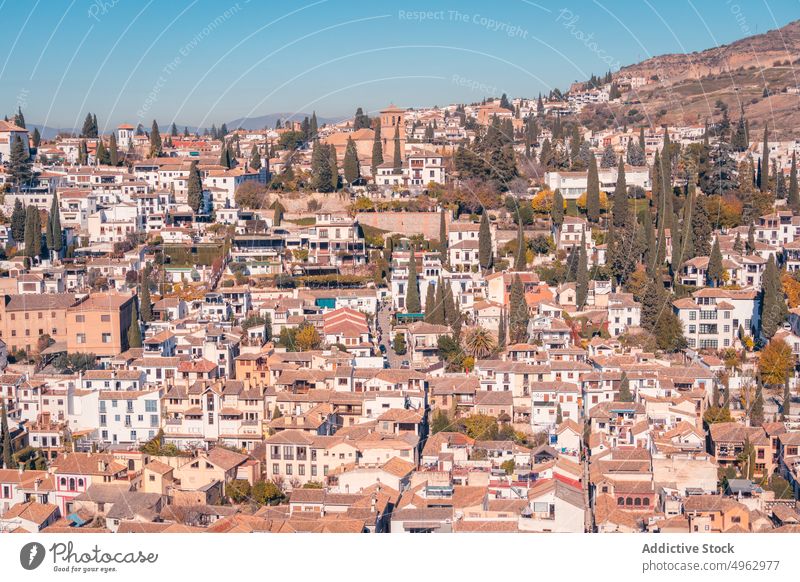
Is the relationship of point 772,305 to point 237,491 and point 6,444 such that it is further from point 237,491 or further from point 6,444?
point 6,444

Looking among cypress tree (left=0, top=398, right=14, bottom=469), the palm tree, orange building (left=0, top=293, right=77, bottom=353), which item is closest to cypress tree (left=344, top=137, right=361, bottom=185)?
orange building (left=0, top=293, right=77, bottom=353)

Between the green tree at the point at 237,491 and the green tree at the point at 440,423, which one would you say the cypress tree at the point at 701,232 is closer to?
the green tree at the point at 440,423

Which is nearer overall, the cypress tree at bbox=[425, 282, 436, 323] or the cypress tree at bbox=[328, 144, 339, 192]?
the cypress tree at bbox=[425, 282, 436, 323]

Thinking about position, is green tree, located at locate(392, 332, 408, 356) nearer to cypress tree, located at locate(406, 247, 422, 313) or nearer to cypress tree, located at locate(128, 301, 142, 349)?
cypress tree, located at locate(406, 247, 422, 313)

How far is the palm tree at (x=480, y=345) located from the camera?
15648mm

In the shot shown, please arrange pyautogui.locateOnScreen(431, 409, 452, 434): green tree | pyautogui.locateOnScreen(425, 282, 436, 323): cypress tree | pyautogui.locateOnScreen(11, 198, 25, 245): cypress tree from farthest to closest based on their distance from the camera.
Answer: pyautogui.locateOnScreen(11, 198, 25, 245): cypress tree, pyautogui.locateOnScreen(425, 282, 436, 323): cypress tree, pyautogui.locateOnScreen(431, 409, 452, 434): green tree

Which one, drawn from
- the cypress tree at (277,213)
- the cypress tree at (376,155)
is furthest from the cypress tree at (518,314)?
the cypress tree at (376,155)

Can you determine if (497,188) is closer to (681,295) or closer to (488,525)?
(681,295)

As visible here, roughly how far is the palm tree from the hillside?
18.5 metres

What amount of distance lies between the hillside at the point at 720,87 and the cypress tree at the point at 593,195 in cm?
1338

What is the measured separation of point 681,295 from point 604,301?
1.11 metres

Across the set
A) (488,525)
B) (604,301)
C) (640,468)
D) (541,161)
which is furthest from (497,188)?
(488,525)

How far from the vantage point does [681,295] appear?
663 inches

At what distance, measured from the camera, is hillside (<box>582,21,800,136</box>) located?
34.4m
